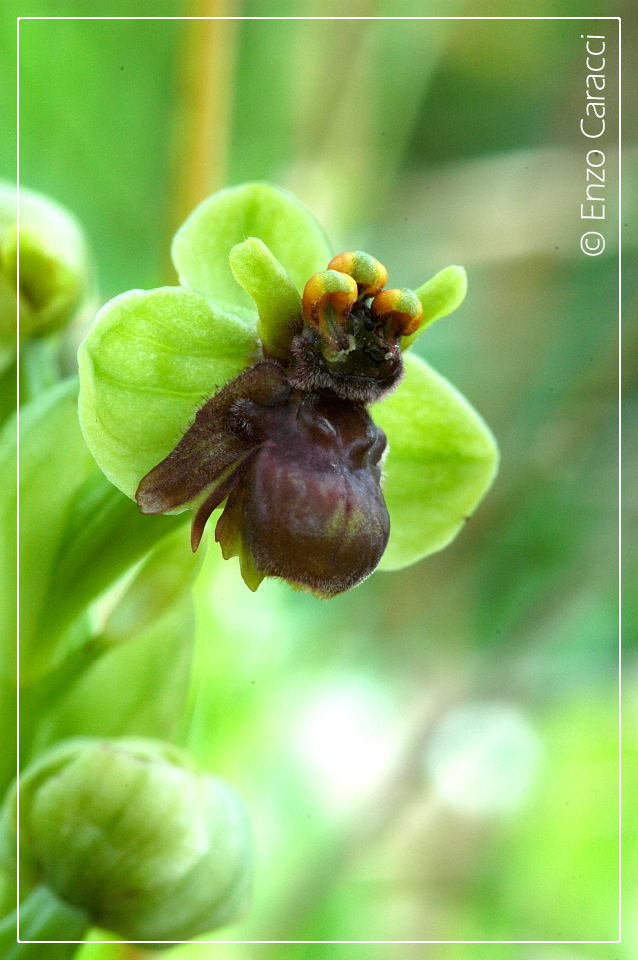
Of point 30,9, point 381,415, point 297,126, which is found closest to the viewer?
point 381,415

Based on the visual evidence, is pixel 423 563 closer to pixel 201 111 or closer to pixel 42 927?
pixel 201 111

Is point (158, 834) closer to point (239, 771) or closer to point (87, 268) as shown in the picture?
point (87, 268)

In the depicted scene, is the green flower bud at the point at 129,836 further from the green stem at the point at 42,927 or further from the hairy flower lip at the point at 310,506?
the hairy flower lip at the point at 310,506

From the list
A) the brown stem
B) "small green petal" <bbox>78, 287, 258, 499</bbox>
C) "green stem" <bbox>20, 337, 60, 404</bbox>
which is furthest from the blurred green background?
"small green petal" <bbox>78, 287, 258, 499</bbox>

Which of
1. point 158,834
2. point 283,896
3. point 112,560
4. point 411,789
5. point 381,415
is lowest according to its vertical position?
point 283,896

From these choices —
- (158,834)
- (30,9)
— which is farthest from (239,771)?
(30,9)

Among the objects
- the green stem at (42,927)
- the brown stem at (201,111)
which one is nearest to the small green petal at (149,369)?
the green stem at (42,927)

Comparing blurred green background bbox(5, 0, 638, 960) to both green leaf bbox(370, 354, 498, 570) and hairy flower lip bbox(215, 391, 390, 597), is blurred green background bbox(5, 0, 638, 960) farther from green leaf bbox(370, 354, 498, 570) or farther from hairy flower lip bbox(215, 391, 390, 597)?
hairy flower lip bbox(215, 391, 390, 597)
